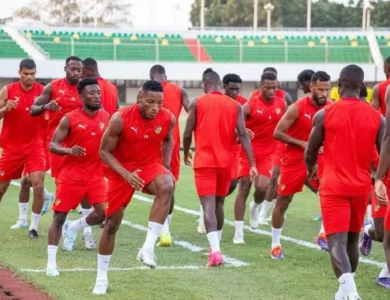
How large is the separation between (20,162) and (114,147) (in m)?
4.48

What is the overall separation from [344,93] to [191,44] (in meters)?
60.6

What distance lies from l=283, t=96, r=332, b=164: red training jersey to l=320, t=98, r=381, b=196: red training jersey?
10.7 feet

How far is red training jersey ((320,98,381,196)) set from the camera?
26.4ft

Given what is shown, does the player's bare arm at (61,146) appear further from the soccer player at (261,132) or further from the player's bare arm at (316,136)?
the soccer player at (261,132)

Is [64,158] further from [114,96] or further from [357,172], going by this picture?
[357,172]

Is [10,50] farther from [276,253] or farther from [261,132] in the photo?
[276,253]

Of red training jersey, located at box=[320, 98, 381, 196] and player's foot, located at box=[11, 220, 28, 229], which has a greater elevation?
red training jersey, located at box=[320, 98, 381, 196]

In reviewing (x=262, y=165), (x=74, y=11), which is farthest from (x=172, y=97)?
(x=74, y=11)

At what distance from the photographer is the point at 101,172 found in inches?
425

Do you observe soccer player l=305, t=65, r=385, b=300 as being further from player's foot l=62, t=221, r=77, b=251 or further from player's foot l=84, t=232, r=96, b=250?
player's foot l=84, t=232, r=96, b=250

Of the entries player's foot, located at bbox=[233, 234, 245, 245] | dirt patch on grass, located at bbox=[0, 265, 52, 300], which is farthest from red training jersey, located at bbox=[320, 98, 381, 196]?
player's foot, located at bbox=[233, 234, 245, 245]

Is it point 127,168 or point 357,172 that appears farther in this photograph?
point 127,168

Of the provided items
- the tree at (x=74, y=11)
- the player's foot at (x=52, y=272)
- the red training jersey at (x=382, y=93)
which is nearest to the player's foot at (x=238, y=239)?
the red training jersey at (x=382, y=93)

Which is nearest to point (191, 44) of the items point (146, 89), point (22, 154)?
point (22, 154)
